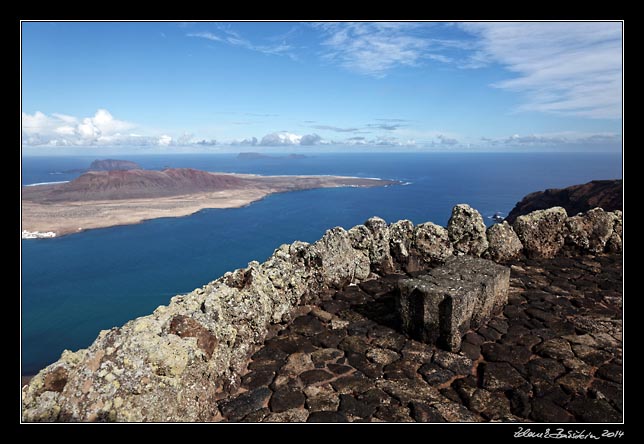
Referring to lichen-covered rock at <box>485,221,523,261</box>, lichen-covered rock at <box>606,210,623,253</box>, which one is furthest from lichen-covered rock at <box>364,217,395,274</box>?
lichen-covered rock at <box>606,210,623,253</box>

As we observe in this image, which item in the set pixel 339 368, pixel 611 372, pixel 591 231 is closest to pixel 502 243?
pixel 591 231

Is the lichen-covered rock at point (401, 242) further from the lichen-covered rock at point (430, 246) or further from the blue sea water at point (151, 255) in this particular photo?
the blue sea water at point (151, 255)

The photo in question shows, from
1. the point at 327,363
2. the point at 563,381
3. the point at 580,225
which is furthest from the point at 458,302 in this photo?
the point at 580,225

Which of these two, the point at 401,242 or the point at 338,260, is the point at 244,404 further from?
the point at 401,242

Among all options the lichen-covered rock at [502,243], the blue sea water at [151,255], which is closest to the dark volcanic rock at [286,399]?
the lichen-covered rock at [502,243]

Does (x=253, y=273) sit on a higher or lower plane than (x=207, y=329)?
higher

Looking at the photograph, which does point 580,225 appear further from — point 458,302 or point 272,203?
point 272,203

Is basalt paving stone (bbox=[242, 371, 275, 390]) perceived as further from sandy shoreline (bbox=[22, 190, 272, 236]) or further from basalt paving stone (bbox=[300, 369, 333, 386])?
sandy shoreline (bbox=[22, 190, 272, 236])
